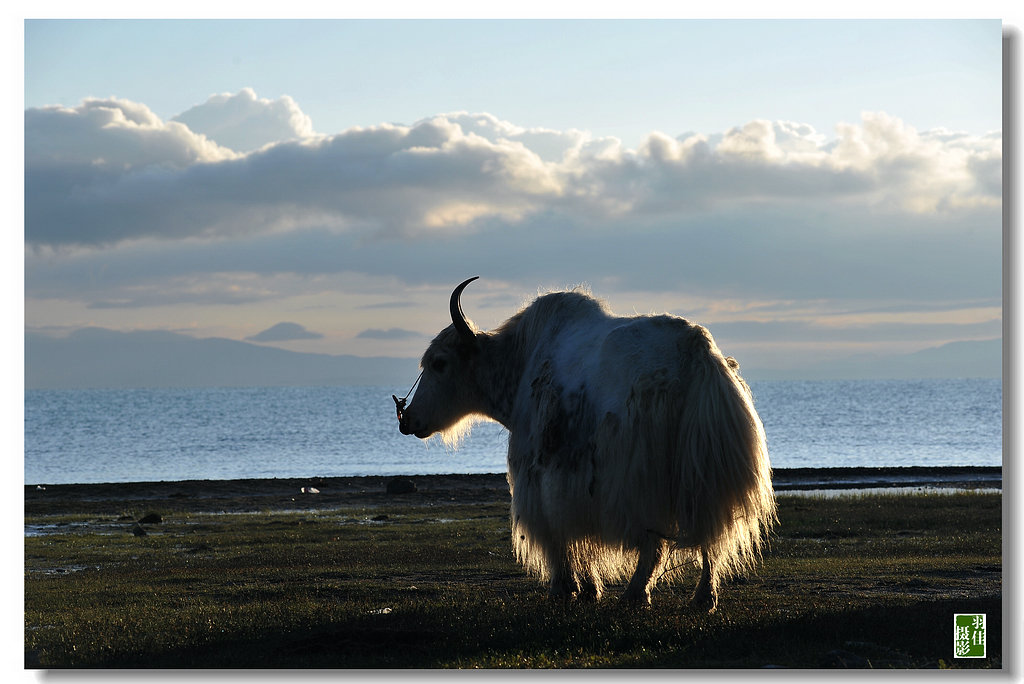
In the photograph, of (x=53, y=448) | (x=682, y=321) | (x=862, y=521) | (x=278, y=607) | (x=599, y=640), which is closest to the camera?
(x=599, y=640)

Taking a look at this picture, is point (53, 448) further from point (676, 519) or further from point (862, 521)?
point (676, 519)

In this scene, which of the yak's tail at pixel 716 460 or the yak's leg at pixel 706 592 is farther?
the yak's leg at pixel 706 592

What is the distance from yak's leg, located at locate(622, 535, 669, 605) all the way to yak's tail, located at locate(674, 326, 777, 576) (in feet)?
0.93

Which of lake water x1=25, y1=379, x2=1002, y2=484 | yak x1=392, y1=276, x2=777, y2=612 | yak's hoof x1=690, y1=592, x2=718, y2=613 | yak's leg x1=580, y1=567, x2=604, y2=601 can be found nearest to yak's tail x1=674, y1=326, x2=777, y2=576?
yak x1=392, y1=276, x2=777, y2=612

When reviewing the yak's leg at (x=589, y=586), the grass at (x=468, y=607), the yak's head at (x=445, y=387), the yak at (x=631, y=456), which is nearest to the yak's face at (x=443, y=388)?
the yak's head at (x=445, y=387)

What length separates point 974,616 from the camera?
268 inches

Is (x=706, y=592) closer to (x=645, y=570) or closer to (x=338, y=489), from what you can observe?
(x=645, y=570)

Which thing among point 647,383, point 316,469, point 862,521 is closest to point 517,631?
point 647,383

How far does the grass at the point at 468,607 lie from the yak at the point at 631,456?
0.40 m

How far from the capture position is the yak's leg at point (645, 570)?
7125 mm

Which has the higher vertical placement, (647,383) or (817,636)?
(647,383)

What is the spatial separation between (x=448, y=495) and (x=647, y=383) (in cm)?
2429

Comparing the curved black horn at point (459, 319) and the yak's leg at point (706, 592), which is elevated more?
the curved black horn at point (459, 319)

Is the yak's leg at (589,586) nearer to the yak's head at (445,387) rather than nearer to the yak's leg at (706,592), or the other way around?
the yak's leg at (706,592)
